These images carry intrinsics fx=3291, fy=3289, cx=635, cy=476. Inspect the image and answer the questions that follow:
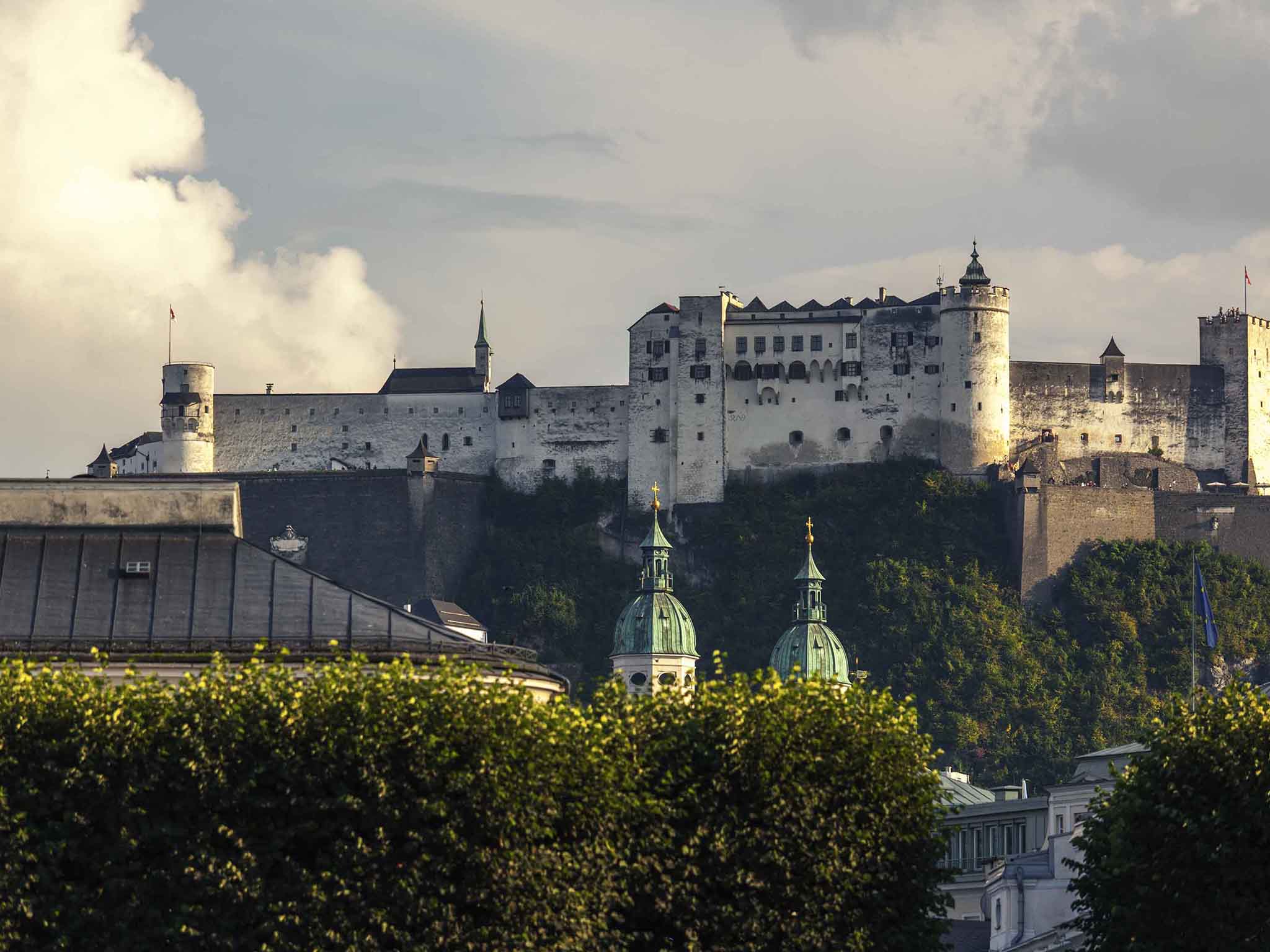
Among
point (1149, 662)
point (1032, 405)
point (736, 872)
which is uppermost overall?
point (1032, 405)

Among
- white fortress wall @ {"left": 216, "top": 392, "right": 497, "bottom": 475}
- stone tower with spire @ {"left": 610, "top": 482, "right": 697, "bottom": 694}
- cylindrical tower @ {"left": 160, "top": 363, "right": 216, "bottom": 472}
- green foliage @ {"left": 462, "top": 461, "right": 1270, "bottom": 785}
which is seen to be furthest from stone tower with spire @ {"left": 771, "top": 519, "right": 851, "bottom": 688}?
cylindrical tower @ {"left": 160, "top": 363, "right": 216, "bottom": 472}

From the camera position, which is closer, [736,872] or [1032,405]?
[736,872]

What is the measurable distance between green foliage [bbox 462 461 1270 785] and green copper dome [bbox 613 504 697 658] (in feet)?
20.9

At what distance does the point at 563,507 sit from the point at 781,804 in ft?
309

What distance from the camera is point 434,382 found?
153 metres

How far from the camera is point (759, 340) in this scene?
146000 millimetres

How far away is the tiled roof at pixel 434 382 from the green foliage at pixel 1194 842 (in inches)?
3892

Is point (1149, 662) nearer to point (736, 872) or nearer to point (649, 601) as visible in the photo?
point (649, 601)

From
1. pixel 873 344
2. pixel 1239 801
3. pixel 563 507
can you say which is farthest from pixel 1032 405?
pixel 1239 801

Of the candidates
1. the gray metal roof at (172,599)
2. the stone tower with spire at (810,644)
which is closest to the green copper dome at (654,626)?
the stone tower with spire at (810,644)

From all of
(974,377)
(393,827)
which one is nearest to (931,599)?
(974,377)

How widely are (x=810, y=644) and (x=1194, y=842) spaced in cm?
6991

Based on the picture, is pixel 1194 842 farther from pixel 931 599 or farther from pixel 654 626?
pixel 931 599

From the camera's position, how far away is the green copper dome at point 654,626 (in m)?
122
